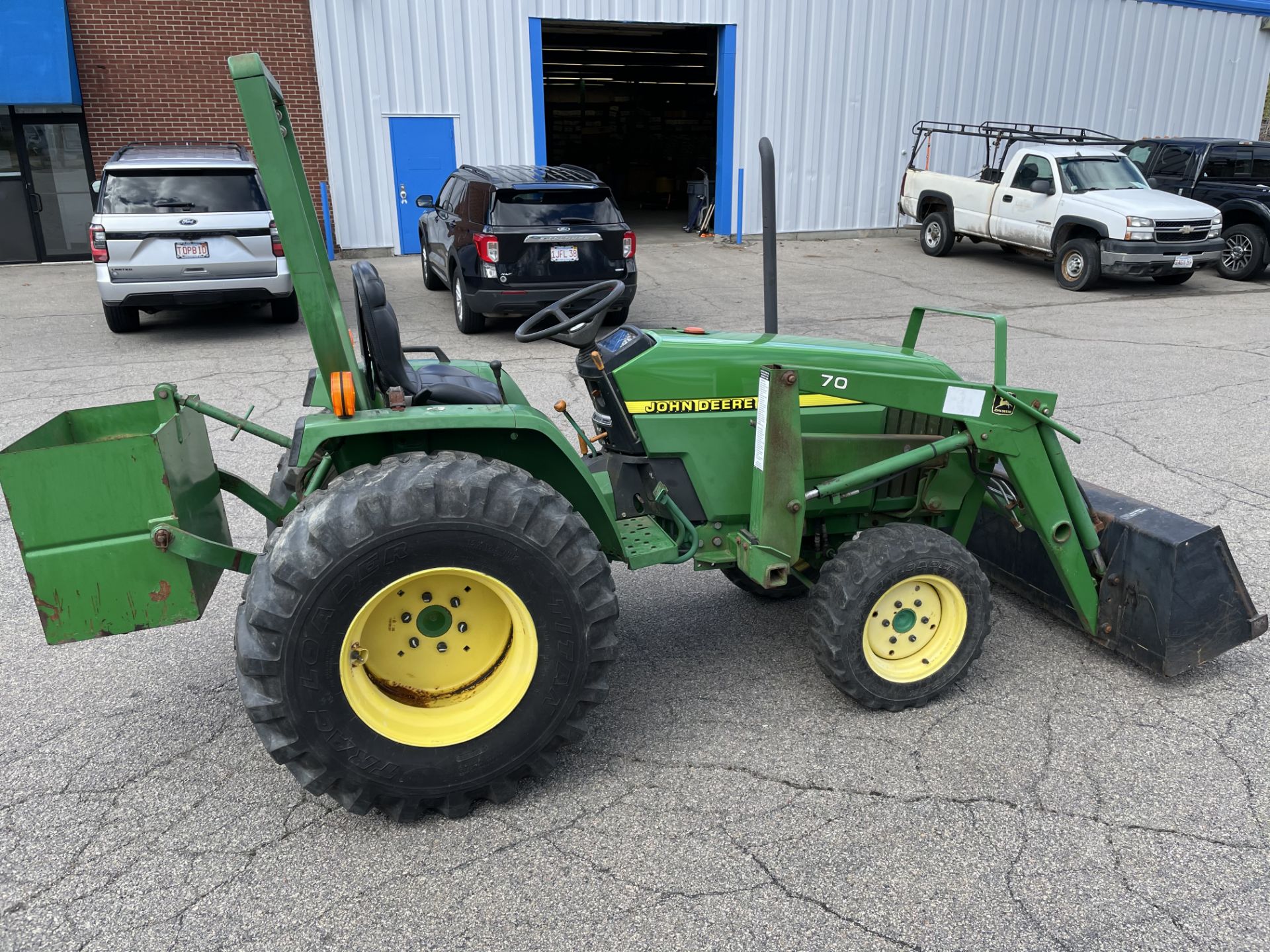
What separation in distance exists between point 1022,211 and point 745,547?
1325 centimetres

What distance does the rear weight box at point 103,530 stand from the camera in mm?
2832

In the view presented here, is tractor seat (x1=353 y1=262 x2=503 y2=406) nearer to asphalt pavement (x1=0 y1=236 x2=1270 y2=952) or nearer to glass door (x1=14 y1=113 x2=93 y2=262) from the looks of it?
asphalt pavement (x1=0 y1=236 x2=1270 y2=952)

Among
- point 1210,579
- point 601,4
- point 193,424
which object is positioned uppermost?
point 601,4

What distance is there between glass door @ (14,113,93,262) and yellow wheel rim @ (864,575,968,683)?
52.9ft

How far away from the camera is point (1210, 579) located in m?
3.63

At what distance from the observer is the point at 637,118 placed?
97.4ft

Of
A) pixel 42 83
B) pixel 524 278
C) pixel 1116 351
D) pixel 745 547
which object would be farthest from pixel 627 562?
pixel 42 83

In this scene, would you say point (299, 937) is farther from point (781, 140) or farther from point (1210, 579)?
point (781, 140)

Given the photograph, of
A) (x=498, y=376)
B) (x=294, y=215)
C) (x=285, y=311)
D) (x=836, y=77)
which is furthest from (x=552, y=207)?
(x=836, y=77)

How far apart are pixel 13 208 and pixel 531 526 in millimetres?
16301

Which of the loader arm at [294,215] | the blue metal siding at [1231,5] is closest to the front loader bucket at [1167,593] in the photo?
the loader arm at [294,215]

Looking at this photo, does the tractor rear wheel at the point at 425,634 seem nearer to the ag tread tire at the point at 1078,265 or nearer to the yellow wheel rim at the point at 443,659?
the yellow wheel rim at the point at 443,659

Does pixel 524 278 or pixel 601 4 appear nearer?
pixel 524 278

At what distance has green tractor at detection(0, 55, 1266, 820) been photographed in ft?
9.15
